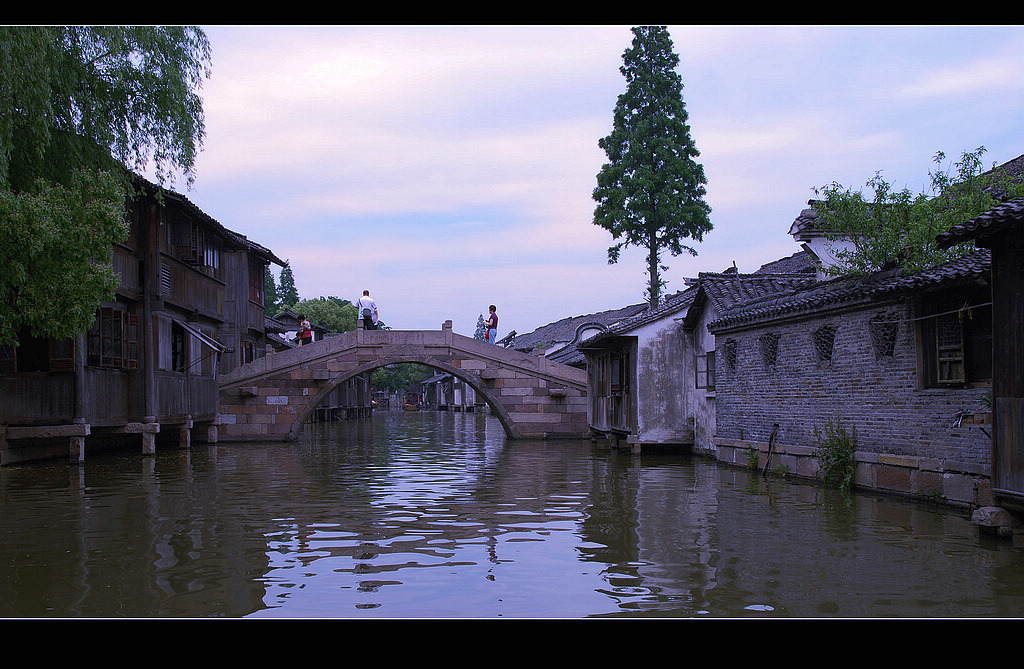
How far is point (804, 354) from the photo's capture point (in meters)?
13.6

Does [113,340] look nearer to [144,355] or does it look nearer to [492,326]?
[144,355]

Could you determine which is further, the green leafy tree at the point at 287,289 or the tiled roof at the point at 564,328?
the green leafy tree at the point at 287,289

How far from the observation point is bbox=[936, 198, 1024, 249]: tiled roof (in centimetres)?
772

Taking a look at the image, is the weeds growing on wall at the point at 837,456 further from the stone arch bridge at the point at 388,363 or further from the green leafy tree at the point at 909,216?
the stone arch bridge at the point at 388,363

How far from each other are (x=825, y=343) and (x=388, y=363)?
15.0 meters

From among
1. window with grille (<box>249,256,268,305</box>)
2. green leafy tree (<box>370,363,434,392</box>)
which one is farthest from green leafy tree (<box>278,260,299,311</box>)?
window with grille (<box>249,256,268,305</box>)

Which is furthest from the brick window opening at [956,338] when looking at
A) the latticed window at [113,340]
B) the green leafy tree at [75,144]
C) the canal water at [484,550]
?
the latticed window at [113,340]

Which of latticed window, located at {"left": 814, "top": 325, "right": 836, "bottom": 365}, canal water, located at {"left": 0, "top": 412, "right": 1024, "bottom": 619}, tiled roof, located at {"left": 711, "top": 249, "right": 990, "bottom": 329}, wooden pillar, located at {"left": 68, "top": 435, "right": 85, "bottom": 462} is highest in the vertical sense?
tiled roof, located at {"left": 711, "top": 249, "right": 990, "bottom": 329}

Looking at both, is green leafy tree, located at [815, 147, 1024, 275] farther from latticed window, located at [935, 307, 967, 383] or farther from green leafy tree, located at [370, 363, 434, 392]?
green leafy tree, located at [370, 363, 434, 392]

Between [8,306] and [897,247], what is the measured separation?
11.9 meters

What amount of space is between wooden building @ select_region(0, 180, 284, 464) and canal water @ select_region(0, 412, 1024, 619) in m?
1.61

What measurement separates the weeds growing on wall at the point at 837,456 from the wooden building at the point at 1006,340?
3382 mm

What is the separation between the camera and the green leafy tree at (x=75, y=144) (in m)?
11.0
